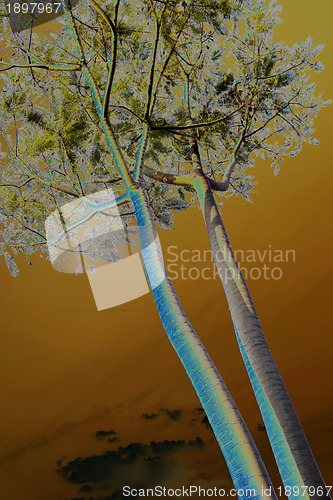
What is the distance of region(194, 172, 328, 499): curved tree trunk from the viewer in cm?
411

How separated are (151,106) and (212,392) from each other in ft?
16.2

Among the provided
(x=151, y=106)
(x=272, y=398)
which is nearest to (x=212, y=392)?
(x=272, y=398)

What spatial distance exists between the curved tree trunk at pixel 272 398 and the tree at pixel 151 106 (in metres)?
0.64

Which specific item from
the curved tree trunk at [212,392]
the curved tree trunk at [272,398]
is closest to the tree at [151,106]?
the curved tree trunk at [272,398]

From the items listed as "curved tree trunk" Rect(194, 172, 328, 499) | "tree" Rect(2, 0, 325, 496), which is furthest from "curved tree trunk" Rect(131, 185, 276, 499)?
"tree" Rect(2, 0, 325, 496)

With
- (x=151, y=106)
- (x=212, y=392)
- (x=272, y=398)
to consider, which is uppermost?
(x=151, y=106)

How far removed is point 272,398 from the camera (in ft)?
14.5

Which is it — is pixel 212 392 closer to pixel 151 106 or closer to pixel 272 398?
pixel 272 398

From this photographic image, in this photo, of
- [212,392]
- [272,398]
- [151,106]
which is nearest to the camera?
[212,392]

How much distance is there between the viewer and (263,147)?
30.7 feet

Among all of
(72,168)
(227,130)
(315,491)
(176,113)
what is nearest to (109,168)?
(72,168)

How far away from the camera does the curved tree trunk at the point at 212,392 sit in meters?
3.54

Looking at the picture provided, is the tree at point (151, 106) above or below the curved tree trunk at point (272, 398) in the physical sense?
above

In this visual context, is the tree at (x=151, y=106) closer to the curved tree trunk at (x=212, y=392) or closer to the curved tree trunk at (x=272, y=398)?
the curved tree trunk at (x=272, y=398)
